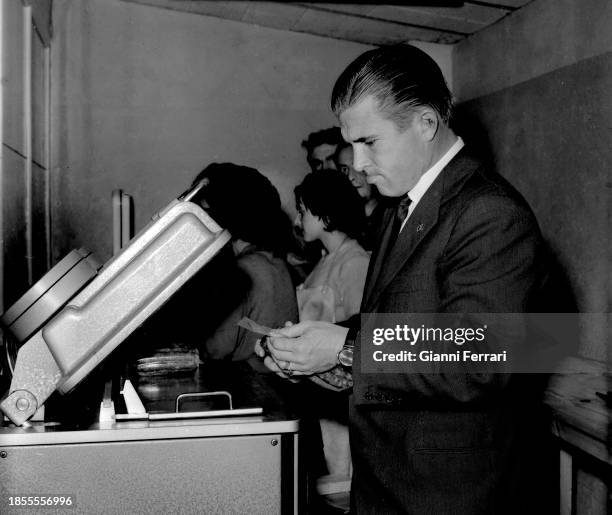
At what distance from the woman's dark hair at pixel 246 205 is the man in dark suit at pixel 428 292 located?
1.10 meters

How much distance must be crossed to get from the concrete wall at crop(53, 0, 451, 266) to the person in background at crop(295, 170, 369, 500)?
1.36 meters

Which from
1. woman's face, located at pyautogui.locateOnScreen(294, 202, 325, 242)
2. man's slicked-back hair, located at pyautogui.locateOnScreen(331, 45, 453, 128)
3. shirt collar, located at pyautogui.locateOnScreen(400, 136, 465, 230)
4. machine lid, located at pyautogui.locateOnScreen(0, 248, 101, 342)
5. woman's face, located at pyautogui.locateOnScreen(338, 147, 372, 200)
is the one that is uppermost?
woman's face, located at pyautogui.locateOnScreen(338, 147, 372, 200)

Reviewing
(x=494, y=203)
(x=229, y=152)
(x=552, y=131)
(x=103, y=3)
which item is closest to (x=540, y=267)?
(x=494, y=203)

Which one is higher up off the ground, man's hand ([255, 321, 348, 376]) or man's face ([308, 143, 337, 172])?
man's face ([308, 143, 337, 172])

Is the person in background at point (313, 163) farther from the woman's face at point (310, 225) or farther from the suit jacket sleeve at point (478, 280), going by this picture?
the suit jacket sleeve at point (478, 280)

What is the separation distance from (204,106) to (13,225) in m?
1.95

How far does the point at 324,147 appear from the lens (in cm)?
394

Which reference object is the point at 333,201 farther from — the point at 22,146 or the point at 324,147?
the point at 22,146

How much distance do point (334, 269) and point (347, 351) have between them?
158 centimetres

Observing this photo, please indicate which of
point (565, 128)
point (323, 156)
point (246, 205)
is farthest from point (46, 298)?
point (323, 156)

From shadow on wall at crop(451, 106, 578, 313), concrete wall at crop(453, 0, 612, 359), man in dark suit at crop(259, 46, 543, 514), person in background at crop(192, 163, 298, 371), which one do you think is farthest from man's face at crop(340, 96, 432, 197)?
concrete wall at crop(453, 0, 612, 359)

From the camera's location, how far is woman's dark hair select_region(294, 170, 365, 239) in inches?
115

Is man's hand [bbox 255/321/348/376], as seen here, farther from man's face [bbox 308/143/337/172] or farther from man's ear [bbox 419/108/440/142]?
man's face [bbox 308/143/337/172]

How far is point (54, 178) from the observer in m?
3.92
